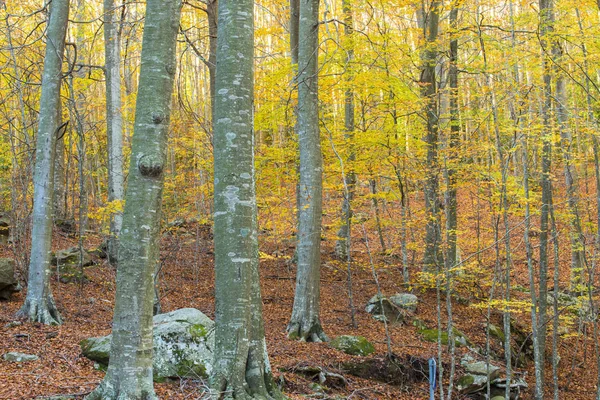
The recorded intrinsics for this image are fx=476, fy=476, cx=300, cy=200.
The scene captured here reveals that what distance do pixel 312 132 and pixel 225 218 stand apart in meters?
5.22

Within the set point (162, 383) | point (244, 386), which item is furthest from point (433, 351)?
point (244, 386)

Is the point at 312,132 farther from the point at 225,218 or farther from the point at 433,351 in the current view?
the point at 225,218

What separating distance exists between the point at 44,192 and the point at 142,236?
13.7 feet

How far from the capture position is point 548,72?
31.2 ft

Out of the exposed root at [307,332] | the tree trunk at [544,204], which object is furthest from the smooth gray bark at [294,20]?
the exposed root at [307,332]

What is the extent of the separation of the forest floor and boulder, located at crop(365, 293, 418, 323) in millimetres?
199

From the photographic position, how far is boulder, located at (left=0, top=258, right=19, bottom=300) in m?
7.71

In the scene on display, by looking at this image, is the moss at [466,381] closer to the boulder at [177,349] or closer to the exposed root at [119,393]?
the boulder at [177,349]

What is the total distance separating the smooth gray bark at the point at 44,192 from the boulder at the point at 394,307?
263 inches

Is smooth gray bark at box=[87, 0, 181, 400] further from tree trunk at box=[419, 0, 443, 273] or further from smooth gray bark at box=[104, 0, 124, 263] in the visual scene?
tree trunk at box=[419, 0, 443, 273]

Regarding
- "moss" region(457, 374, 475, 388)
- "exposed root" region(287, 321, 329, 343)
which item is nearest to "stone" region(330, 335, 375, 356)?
"exposed root" region(287, 321, 329, 343)

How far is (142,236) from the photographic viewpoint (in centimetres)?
334

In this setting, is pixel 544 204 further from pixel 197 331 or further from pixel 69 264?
pixel 69 264

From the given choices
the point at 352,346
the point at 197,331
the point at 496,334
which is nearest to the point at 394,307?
the point at 496,334
